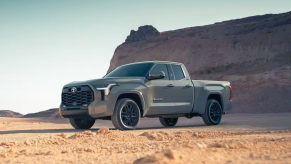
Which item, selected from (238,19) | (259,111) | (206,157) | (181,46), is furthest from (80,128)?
(238,19)

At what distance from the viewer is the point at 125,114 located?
10.4m

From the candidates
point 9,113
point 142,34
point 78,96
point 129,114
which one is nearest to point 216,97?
point 129,114

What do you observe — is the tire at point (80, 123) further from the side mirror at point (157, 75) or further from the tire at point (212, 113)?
the tire at point (212, 113)

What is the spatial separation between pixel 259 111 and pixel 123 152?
85.6 ft

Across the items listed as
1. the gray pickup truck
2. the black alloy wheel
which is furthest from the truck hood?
the black alloy wheel

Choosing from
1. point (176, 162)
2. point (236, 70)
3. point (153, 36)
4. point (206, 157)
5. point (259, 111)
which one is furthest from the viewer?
point (153, 36)

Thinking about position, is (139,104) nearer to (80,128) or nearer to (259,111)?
(80,128)

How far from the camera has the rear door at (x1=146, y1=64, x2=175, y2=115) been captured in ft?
35.8

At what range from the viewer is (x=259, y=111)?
30.3 m

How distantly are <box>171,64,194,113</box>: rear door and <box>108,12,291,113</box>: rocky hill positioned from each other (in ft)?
64.7

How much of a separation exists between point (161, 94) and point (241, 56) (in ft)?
125

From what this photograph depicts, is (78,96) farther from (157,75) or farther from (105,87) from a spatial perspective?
(157,75)

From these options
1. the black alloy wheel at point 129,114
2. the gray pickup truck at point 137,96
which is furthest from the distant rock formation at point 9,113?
the black alloy wheel at point 129,114

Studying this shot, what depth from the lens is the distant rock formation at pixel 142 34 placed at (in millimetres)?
65000
